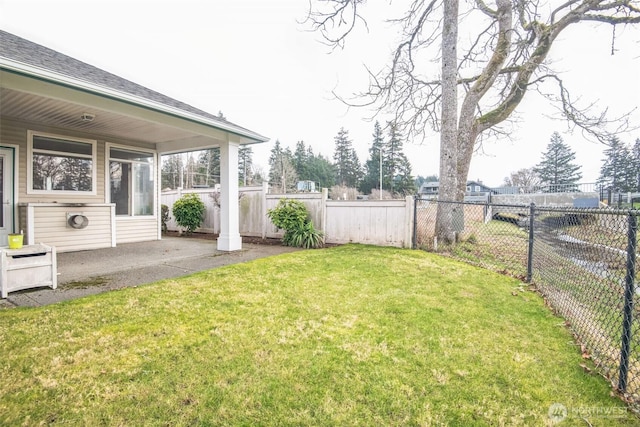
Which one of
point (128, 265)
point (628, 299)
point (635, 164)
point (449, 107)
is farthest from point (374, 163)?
point (628, 299)

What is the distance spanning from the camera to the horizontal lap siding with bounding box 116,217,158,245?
24.6ft

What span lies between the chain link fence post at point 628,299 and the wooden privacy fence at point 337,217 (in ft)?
15.3

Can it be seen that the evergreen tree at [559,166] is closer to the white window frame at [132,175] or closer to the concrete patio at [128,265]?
the concrete patio at [128,265]

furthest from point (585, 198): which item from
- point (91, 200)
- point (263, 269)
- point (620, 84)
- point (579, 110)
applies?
point (91, 200)

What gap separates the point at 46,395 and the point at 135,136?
22.8ft

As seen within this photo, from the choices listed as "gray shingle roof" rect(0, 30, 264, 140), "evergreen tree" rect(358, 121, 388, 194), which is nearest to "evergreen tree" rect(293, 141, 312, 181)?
"evergreen tree" rect(358, 121, 388, 194)

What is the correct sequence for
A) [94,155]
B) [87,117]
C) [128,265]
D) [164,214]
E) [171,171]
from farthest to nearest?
[171,171] → [164,214] → [94,155] → [87,117] → [128,265]

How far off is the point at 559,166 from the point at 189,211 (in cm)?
4636

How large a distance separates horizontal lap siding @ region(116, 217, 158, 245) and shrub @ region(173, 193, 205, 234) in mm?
896

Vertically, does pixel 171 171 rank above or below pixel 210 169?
below

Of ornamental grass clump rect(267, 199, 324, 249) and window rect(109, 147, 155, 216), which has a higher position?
window rect(109, 147, 155, 216)

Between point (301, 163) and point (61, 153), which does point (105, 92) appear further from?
point (301, 163)

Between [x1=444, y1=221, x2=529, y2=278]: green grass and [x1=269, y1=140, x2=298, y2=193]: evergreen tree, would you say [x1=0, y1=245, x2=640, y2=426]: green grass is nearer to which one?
[x1=444, y1=221, x2=529, y2=278]: green grass

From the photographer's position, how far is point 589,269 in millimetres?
3008
